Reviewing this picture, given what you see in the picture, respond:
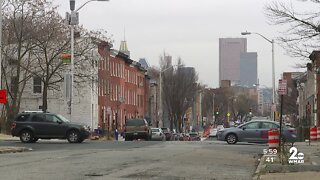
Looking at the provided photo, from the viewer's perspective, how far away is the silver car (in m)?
32.8

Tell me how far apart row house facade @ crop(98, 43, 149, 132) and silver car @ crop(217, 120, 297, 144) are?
2733 centimetres

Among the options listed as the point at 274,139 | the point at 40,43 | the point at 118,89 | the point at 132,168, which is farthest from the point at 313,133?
the point at 118,89

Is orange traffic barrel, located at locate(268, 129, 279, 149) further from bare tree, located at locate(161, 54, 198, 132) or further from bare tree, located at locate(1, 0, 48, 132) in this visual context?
bare tree, located at locate(161, 54, 198, 132)

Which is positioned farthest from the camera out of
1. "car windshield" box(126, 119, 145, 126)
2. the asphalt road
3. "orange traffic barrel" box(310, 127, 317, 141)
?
"car windshield" box(126, 119, 145, 126)

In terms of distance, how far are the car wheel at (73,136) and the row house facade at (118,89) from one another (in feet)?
87.5

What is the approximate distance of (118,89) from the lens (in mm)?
76125

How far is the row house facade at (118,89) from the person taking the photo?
68.9 m

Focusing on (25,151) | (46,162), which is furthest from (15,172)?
(25,151)

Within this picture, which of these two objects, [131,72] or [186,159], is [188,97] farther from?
[186,159]

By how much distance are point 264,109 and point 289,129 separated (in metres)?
158

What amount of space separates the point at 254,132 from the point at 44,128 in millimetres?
11662

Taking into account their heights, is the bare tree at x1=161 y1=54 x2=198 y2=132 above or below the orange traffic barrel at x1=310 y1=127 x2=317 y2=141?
above

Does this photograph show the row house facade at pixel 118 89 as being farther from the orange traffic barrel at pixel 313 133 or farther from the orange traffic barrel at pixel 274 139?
the orange traffic barrel at pixel 274 139

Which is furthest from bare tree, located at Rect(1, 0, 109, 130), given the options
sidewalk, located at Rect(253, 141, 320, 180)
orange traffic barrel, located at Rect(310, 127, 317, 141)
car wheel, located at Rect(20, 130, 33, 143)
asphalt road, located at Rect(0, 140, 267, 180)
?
sidewalk, located at Rect(253, 141, 320, 180)
